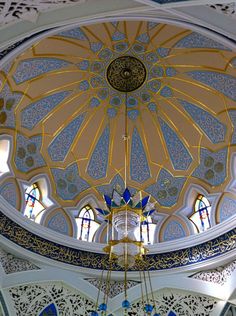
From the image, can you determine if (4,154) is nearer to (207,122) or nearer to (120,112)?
(120,112)

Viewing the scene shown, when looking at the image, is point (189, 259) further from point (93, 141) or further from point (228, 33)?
point (228, 33)

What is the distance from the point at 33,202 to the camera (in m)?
9.33

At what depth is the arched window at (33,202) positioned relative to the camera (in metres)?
9.16

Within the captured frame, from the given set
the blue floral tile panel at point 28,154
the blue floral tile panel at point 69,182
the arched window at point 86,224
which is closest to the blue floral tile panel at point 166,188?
the arched window at point 86,224

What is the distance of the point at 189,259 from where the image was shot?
340 inches

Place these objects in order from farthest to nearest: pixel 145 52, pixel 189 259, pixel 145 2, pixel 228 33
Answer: pixel 145 52, pixel 189 259, pixel 228 33, pixel 145 2

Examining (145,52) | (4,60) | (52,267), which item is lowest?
(52,267)

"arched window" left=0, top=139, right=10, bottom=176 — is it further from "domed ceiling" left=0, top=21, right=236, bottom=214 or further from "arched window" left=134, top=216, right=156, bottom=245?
"arched window" left=134, top=216, right=156, bottom=245

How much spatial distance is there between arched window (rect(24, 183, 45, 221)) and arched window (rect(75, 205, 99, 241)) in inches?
31.0

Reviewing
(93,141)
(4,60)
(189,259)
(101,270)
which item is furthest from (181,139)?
(4,60)

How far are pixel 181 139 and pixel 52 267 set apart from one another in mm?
3626

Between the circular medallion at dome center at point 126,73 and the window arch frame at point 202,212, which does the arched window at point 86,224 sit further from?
the circular medallion at dome center at point 126,73

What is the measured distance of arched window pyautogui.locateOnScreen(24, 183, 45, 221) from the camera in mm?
9156

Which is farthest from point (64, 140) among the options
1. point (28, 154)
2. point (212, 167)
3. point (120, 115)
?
point (212, 167)
